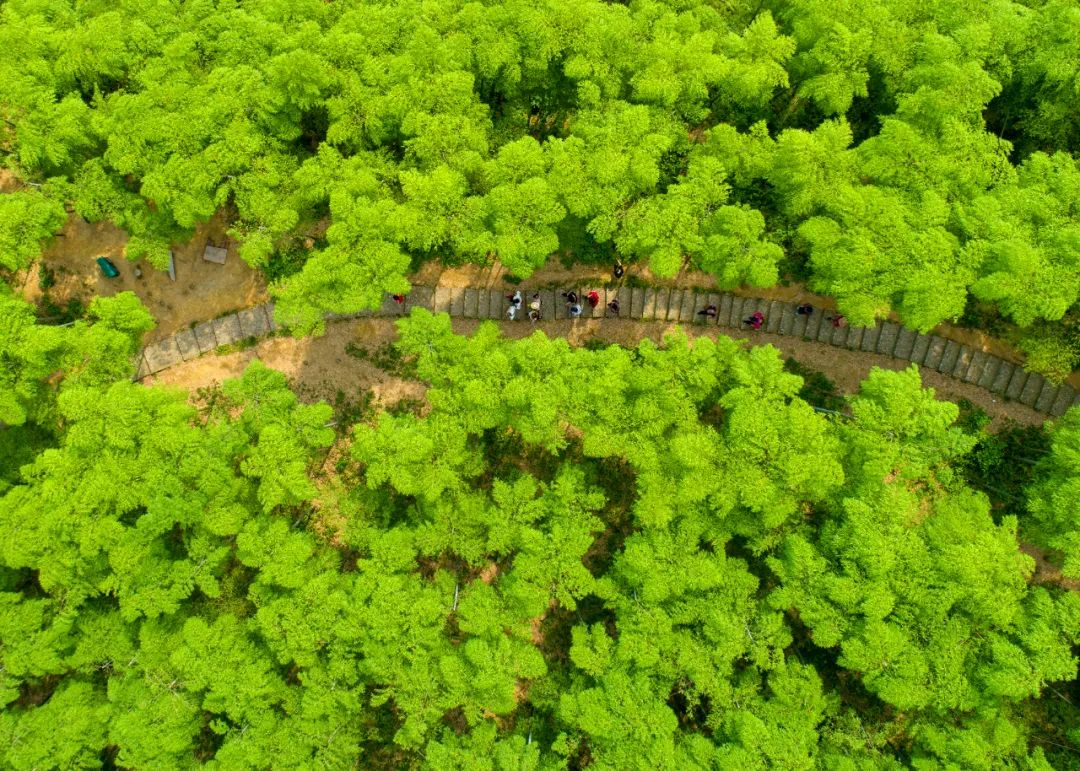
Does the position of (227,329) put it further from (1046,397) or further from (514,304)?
(1046,397)

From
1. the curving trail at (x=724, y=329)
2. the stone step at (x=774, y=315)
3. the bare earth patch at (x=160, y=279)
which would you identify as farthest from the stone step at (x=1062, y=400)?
the bare earth patch at (x=160, y=279)

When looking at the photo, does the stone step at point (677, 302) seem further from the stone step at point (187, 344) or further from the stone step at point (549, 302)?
the stone step at point (187, 344)

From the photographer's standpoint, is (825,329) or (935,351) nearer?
(935,351)

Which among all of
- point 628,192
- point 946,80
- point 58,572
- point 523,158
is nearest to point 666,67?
point 628,192

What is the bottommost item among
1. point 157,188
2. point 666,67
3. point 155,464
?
point 155,464

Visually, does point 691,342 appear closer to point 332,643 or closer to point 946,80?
point 946,80

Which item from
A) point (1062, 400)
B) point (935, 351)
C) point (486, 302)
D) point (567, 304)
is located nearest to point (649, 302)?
point (567, 304)

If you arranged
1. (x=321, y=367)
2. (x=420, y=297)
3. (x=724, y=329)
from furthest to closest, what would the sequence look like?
(x=321, y=367) → (x=420, y=297) → (x=724, y=329)
